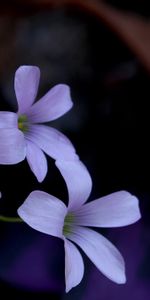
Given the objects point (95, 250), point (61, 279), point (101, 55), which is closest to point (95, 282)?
point (61, 279)

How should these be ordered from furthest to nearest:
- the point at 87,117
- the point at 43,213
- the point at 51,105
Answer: the point at 87,117 → the point at 51,105 → the point at 43,213

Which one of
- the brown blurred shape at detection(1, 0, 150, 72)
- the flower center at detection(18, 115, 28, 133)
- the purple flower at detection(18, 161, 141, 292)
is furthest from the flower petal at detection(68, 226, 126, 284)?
the brown blurred shape at detection(1, 0, 150, 72)

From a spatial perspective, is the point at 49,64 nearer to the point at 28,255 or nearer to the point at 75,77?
the point at 75,77

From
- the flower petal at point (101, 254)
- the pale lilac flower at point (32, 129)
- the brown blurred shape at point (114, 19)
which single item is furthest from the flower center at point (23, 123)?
the brown blurred shape at point (114, 19)

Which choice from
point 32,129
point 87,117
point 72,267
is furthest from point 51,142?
point 87,117

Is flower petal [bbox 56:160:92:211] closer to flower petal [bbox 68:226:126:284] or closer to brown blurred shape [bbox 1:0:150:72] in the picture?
flower petal [bbox 68:226:126:284]

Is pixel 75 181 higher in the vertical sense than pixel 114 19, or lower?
higher

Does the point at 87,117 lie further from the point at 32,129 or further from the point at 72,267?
the point at 72,267
